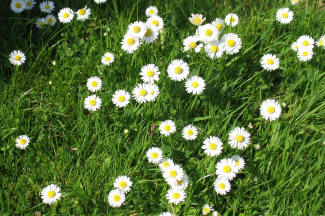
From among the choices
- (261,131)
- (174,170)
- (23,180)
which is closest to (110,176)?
(174,170)

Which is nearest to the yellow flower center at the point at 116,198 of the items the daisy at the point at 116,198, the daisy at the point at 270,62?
the daisy at the point at 116,198

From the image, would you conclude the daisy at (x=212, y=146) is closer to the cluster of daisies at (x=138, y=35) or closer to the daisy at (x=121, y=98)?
the daisy at (x=121, y=98)

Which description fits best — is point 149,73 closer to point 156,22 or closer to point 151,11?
point 156,22

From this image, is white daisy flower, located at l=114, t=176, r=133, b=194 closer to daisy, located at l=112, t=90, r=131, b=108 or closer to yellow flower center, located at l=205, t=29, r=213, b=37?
daisy, located at l=112, t=90, r=131, b=108

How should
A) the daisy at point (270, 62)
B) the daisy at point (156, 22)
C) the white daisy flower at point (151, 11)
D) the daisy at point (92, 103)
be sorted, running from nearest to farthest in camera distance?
the daisy at point (92, 103)
the daisy at point (270, 62)
the daisy at point (156, 22)
the white daisy flower at point (151, 11)

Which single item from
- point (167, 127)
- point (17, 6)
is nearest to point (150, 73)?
point (167, 127)

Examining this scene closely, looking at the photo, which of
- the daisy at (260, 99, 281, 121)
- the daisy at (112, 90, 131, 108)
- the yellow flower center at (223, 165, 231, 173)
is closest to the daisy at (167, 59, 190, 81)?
the daisy at (112, 90, 131, 108)
